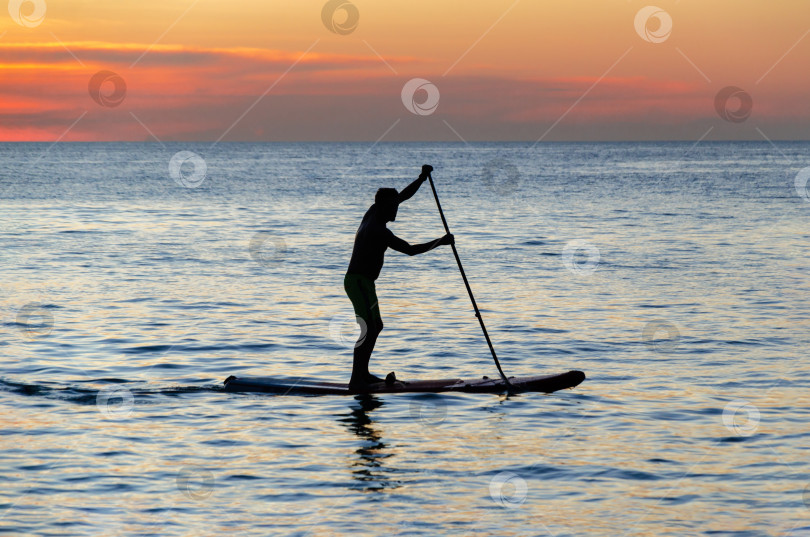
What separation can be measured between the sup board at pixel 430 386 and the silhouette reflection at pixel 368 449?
0.95ft

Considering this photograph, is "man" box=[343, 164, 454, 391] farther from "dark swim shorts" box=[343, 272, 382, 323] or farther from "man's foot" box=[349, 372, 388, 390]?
"man's foot" box=[349, 372, 388, 390]

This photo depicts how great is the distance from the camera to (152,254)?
3147 centimetres

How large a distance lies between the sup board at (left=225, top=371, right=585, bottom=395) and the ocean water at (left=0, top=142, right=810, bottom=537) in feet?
0.52

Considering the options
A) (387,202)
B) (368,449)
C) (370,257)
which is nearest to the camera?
(368,449)

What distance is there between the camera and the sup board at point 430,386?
12.1 metres

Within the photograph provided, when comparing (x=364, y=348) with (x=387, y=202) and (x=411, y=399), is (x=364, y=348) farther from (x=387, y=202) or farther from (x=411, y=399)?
(x=387, y=202)

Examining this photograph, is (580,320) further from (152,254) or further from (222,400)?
(152,254)

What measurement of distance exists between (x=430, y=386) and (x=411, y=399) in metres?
0.29

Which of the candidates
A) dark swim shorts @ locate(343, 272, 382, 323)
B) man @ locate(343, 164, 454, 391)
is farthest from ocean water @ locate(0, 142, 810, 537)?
dark swim shorts @ locate(343, 272, 382, 323)

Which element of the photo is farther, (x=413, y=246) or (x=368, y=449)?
(x=413, y=246)

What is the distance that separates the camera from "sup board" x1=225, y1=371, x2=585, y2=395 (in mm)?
12125

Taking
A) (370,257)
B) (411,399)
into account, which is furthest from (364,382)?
(370,257)

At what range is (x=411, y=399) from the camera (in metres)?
12.0

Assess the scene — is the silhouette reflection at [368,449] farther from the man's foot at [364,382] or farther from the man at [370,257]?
the man at [370,257]
